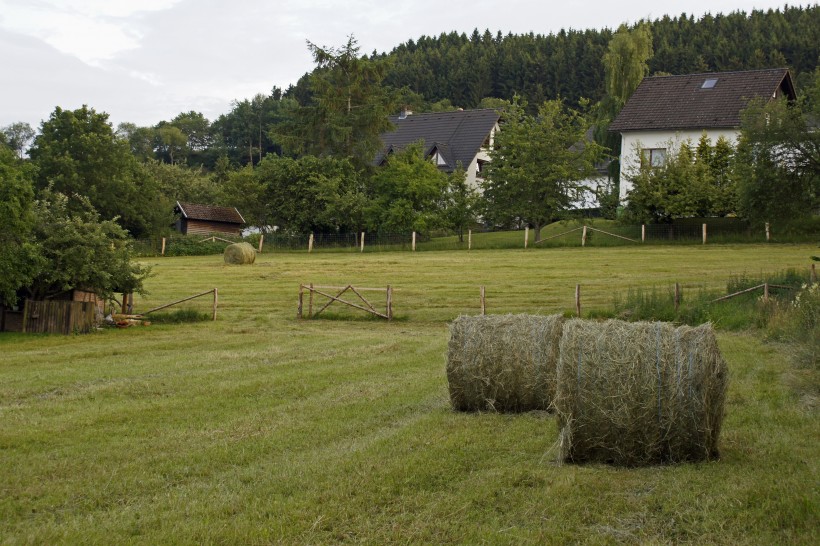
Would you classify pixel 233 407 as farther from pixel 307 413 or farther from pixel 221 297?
pixel 221 297

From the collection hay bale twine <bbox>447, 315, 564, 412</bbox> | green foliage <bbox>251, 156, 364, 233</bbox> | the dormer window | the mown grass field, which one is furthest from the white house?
hay bale twine <bbox>447, 315, 564, 412</bbox>

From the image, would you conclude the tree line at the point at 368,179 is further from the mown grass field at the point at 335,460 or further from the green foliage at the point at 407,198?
the mown grass field at the point at 335,460

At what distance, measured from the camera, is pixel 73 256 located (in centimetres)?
2503

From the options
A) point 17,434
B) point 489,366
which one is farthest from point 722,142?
point 17,434

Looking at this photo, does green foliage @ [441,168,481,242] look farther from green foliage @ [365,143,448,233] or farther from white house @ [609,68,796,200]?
white house @ [609,68,796,200]

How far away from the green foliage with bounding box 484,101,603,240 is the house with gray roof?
16313mm

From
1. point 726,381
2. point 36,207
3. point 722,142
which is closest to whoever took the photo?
point 726,381

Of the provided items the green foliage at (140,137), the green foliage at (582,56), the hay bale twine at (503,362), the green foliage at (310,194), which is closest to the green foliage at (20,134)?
the green foliage at (140,137)

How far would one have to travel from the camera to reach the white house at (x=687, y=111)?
53.6 metres

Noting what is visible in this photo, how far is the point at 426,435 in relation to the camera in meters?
11.5

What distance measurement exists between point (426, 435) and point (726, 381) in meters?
3.58

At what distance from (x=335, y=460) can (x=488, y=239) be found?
44.0 meters

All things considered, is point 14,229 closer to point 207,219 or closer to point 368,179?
point 368,179

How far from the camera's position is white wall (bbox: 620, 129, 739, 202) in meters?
53.1
